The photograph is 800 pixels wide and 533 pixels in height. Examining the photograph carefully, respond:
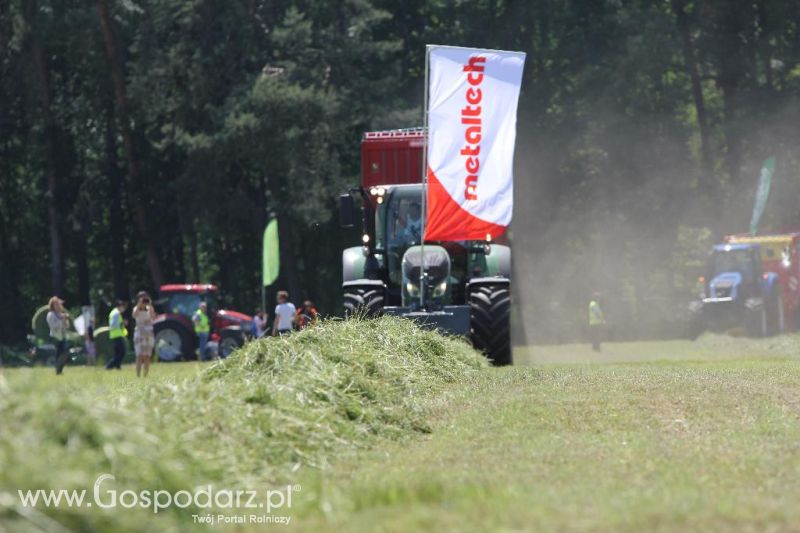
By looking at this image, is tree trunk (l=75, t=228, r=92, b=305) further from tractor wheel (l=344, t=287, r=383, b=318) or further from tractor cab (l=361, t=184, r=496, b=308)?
tractor wheel (l=344, t=287, r=383, b=318)

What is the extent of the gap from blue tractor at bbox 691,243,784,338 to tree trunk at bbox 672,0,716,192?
8.30 metres

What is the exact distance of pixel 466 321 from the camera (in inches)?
869

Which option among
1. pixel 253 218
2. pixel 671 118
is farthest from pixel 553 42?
pixel 253 218

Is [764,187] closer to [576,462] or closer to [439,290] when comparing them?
[439,290]

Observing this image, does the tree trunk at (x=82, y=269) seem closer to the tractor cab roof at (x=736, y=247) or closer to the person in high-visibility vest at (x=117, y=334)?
the tractor cab roof at (x=736, y=247)

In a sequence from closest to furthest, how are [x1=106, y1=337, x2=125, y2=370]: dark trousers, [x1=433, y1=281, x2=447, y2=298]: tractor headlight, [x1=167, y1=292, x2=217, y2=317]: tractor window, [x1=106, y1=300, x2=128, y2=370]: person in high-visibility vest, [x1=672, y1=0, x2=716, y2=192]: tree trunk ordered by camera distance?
[x1=433, y1=281, x2=447, y2=298]: tractor headlight
[x1=106, y1=300, x2=128, y2=370]: person in high-visibility vest
[x1=106, y1=337, x2=125, y2=370]: dark trousers
[x1=167, y1=292, x2=217, y2=317]: tractor window
[x1=672, y1=0, x2=716, y2=192]: tree trunk

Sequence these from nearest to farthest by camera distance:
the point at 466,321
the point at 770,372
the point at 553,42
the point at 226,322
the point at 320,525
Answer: the point at 320,525 < the point at 770,372 < the point at 466,321 < the point at 226,322 < the point at 553,42

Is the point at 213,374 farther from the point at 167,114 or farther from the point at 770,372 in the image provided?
the point at 167,114

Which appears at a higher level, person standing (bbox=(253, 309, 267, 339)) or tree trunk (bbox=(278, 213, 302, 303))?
tree trunk (bbox=(278, 213, 302, 303))

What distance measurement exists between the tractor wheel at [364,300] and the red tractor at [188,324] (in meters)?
17.5

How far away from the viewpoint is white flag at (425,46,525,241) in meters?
20.7

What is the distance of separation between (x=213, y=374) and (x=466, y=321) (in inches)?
341

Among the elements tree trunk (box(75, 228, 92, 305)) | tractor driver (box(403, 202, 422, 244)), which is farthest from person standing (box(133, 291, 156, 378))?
tree trunk (box(75, 228, 92, 305))

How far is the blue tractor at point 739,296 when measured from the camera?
40594mm
